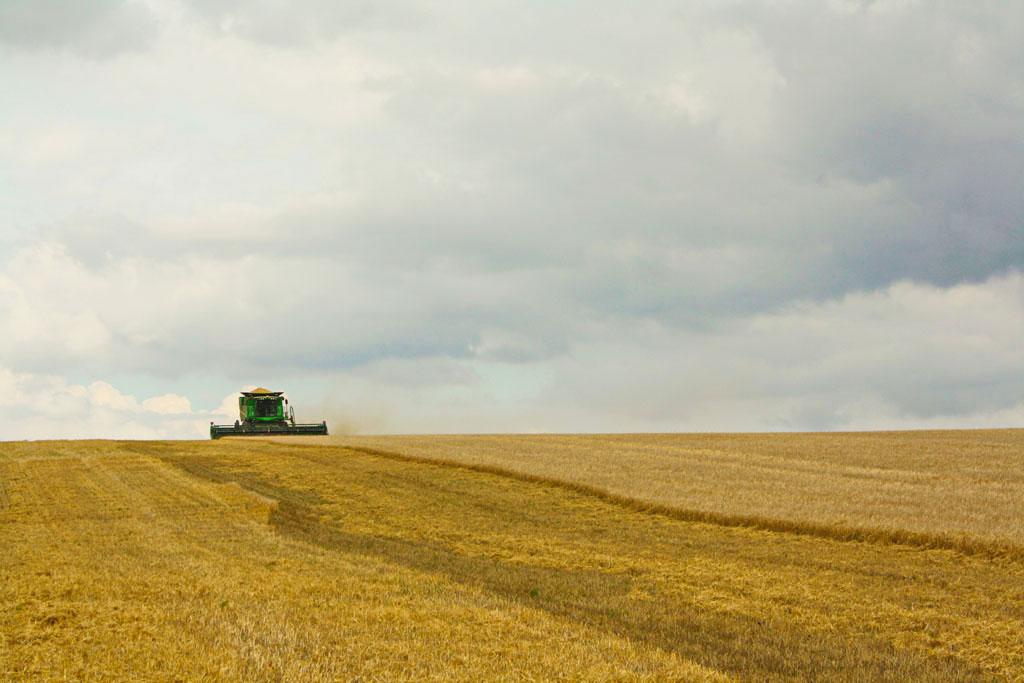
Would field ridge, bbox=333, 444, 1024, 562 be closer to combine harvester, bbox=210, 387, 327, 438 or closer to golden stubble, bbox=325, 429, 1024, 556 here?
golden stubble, bbox=325, 429, 1024, 556

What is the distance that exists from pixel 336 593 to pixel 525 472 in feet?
57.2

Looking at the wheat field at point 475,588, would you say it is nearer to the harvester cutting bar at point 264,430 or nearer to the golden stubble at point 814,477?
the golden stubble at point 814,477

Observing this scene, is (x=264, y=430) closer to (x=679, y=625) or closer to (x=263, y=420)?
(x=263, y=420)

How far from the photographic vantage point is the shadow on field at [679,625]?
10742 millimetres

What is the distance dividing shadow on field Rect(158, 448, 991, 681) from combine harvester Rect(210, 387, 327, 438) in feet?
139

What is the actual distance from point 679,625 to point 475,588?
378 cm

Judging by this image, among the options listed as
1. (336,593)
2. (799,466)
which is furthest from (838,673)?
(799,466)

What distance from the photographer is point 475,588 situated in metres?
14.7

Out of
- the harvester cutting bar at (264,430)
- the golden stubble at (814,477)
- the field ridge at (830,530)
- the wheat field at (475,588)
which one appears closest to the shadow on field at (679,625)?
the wheat field at (475,588)

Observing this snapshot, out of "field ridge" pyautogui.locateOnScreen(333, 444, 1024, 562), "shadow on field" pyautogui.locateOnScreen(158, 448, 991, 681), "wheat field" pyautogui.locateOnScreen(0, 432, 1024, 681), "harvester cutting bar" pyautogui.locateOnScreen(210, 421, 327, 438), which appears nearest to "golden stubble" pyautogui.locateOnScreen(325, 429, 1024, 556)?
"field ridge" pyautogui.locateOnScreen(333, 444, 1024, 562)

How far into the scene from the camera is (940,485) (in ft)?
90.2

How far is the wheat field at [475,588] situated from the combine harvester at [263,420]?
31071mm

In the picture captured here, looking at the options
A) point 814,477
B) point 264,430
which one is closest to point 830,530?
point 814,477

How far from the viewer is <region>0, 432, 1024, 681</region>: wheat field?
10.2m
